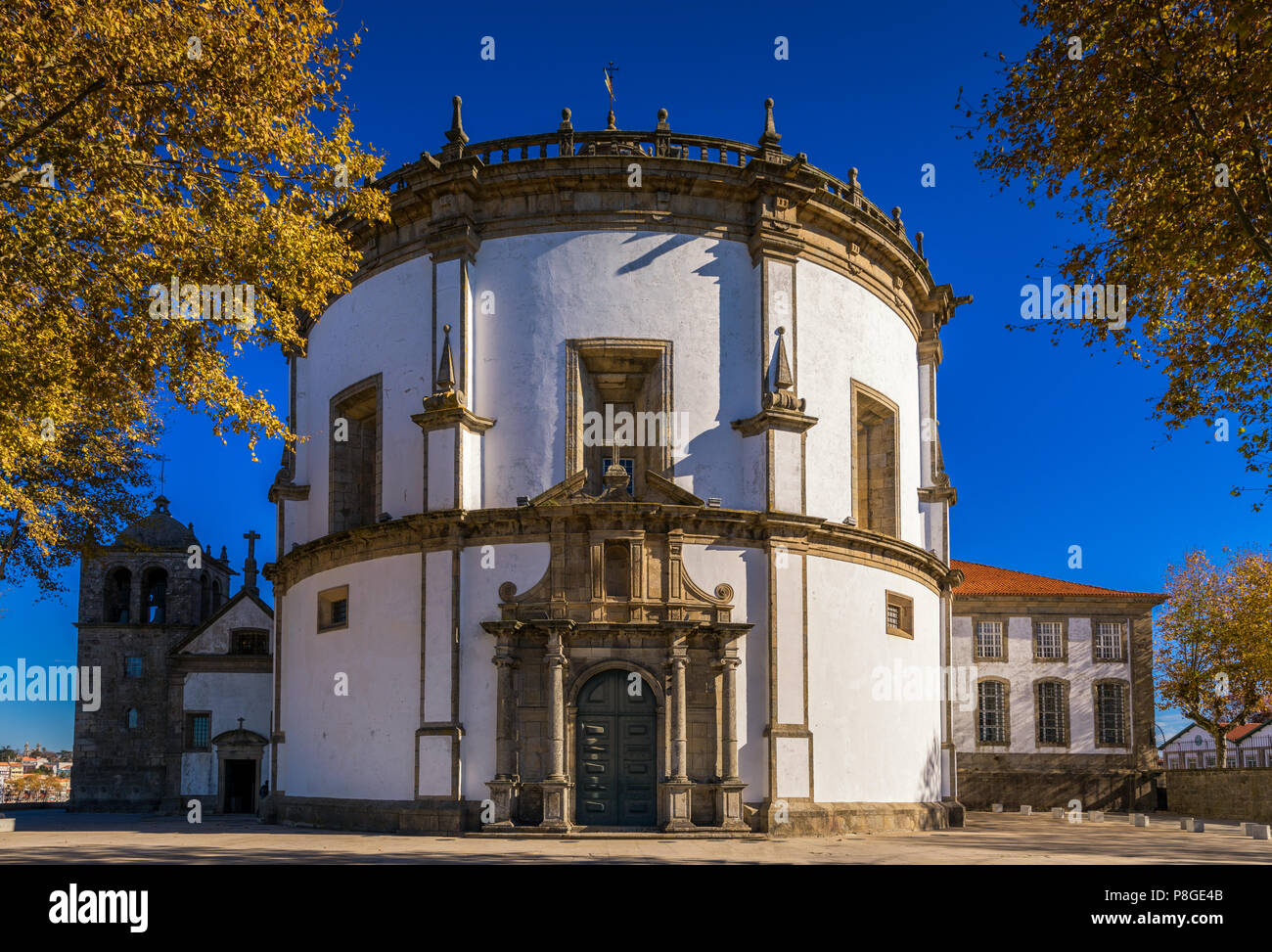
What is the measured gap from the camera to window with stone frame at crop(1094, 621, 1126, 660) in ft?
139

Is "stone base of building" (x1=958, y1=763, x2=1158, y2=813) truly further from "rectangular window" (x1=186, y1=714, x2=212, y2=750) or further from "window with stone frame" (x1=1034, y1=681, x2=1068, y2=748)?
"rectangular window" (x1=186, y1=714, x2=212, y2=750)

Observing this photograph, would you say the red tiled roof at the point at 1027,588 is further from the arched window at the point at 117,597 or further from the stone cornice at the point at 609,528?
the arched window at the point at 117,597

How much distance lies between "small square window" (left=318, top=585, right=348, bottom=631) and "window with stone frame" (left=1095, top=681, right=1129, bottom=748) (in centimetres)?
2898

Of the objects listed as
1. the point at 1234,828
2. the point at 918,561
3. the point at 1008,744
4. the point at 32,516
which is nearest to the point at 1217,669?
the point at 1008,744

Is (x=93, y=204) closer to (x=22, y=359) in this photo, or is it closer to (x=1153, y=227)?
(x=22, y=359)

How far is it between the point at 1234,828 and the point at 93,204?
1197 inches

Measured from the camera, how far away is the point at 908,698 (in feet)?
86.9

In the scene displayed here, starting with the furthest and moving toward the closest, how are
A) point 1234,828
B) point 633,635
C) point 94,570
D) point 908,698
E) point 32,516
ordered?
point 94,570, point 1234,828, point 908,698, point 32,516, point 633,635

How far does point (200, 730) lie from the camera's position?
3809 cm

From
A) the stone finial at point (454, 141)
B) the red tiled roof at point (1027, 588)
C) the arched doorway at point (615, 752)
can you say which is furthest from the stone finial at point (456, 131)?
the red tiled roof at point (1027, 588)

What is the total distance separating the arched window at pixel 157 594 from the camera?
4666cm

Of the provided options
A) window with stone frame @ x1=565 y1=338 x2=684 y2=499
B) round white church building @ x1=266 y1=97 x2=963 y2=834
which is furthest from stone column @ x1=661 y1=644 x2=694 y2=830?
window with stone frame @ x1=565 y1=338 x2=684 y2=499

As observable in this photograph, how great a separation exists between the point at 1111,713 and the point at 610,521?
1082 inches

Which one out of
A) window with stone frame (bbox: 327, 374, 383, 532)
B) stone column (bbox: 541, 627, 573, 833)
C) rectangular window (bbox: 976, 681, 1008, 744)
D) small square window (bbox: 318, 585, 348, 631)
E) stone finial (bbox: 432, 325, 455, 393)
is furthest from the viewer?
rectangular window (bbox: 976, 681, 1008, 744)
